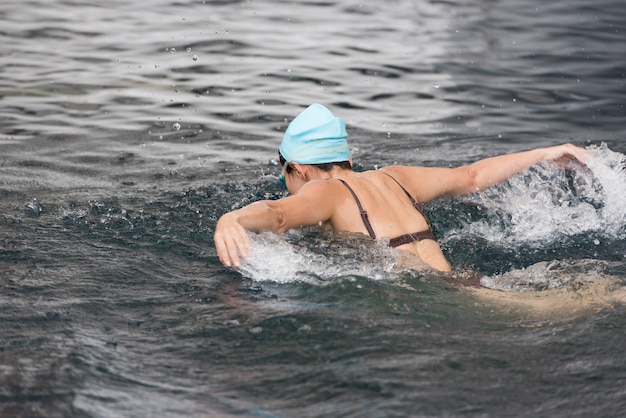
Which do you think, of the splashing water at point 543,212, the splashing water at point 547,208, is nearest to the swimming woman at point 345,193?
the splashing water at point 543,212

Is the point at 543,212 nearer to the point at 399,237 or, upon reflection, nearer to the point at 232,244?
the point at 399,237

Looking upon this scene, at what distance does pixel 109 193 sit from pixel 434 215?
A: 114 inches

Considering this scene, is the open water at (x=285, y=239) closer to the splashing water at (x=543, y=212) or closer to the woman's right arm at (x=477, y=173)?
the splashing water at (x=543, y=212)

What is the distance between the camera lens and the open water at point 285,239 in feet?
14.7

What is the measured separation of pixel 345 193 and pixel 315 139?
56cm

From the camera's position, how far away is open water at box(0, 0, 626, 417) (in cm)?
448

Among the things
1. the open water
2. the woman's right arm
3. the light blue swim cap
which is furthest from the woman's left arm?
the woman's right arm

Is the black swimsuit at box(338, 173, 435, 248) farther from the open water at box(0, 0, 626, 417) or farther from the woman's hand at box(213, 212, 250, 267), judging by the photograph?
the woman's hand at box(213, 212, 250, 267)

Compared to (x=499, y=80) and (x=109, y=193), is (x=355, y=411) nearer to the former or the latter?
(x=109, y=193)

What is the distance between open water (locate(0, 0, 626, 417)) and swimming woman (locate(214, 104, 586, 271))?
0.20 meters

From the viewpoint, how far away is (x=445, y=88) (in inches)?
510

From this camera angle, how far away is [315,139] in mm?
6188

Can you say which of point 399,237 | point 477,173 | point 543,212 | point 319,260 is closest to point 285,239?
point 319,260

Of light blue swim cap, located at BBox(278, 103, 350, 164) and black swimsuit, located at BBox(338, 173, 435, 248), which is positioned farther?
light blue swim cap, located at BBox(278, 103, 350, 164)
